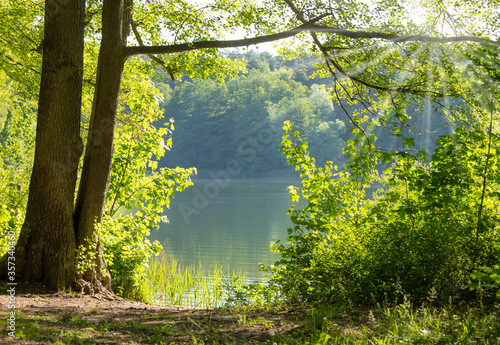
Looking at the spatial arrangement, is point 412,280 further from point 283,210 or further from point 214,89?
point 214,89

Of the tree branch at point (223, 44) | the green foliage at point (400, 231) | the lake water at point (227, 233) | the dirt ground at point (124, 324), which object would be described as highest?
the tree branch at point (223, 44)

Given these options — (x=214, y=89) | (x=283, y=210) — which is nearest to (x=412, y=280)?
(x=283, y=210)

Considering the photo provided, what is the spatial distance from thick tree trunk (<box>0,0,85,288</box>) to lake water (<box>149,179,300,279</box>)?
9.94 ft

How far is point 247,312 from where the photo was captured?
15.3 ft

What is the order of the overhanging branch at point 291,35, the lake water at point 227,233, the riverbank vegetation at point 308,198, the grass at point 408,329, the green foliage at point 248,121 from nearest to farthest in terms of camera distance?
the grass at point 408,329 < the riverbank vegetation at point 308,198 < the overhanging branch at point 291,35 < the lake water at point 227,233 < the green foliage at point 248,121

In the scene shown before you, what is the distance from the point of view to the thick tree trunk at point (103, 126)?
5.74m

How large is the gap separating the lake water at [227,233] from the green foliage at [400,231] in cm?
171

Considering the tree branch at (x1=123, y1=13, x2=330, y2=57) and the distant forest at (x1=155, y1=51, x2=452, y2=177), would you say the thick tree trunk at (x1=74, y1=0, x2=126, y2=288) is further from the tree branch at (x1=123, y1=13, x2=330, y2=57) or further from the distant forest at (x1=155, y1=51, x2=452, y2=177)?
the distant forest at (x1=155, y1=51, x2=452, y2=177)

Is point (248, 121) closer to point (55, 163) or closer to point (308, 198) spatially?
point (308, 198)

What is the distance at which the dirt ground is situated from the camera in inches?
133

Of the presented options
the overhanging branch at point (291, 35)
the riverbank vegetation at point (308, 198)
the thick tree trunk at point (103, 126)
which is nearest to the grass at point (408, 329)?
the riverbank vegetation at point (308, 198)

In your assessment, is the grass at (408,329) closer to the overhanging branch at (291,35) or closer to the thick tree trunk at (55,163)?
the thick tree trunk at (55,163)

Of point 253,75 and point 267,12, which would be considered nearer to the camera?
point 267,12

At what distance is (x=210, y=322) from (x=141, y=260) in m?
3.07
